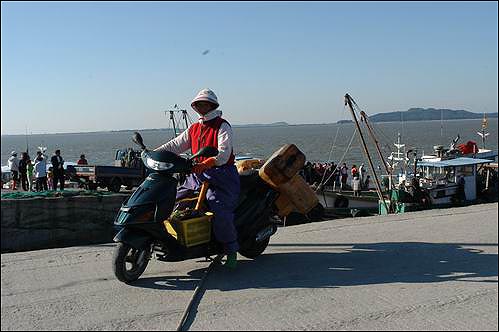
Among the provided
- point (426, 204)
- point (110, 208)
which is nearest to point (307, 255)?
point (110, 208)

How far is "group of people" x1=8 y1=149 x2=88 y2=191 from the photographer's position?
20641 millimetres

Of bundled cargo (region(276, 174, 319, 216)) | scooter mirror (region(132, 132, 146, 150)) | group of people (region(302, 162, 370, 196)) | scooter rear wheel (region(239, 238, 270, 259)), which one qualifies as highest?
scooter mirror (region(132, 132, 146, 150))

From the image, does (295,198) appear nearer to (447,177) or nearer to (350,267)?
(350,267)

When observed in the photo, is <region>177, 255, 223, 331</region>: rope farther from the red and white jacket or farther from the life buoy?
the life buoy

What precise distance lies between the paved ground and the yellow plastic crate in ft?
1.19

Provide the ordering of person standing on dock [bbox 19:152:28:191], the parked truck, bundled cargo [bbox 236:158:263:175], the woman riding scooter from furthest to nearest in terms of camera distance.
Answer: person standing on dock [bbox 19:152:28:191] < the parked truck < bundled cargo [bbox 236:158:263:175] < the woman riding scooter

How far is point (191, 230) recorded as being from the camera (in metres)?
5.60

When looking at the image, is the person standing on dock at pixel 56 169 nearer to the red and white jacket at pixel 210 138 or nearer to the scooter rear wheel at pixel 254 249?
the red and white jacket at pixel 210 138

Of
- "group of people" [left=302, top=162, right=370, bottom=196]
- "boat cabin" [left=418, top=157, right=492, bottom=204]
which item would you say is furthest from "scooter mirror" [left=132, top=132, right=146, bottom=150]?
"group of people" [left=302, top=162, right=370, bottom=196]

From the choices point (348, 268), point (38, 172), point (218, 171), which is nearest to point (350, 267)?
point (348, 268)

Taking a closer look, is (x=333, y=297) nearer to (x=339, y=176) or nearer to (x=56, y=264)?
(x=56, y=264)

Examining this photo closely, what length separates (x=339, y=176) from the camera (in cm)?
2567

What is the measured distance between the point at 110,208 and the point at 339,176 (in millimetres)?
12217

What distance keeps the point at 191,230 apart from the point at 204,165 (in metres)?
0.65
